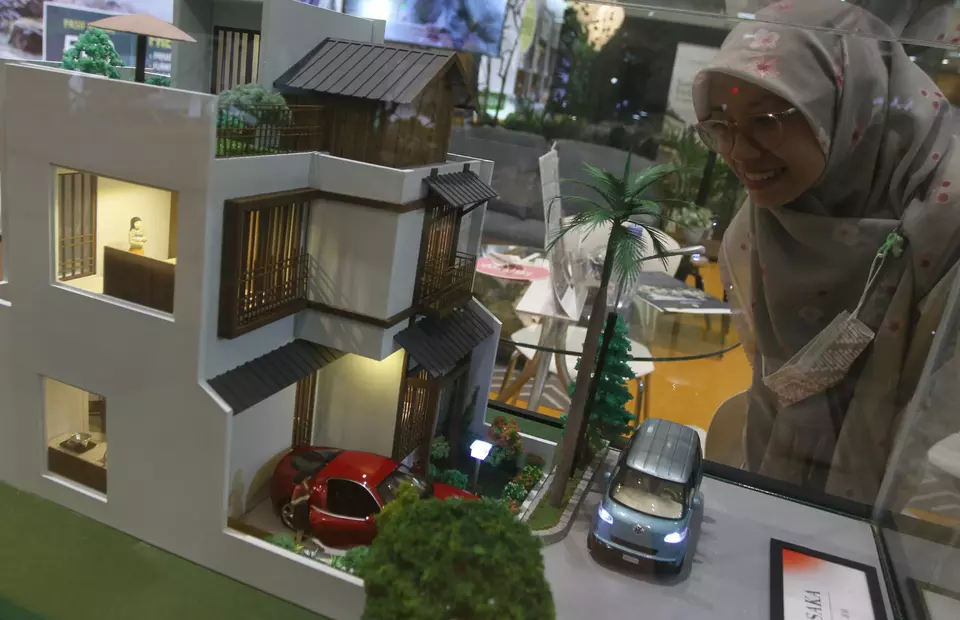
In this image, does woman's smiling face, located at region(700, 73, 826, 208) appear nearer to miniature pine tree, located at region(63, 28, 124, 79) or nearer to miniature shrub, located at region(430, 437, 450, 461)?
miniature shrub, located at region(430, 437, 450, 461)

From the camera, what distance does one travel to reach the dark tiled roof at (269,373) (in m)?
2.22

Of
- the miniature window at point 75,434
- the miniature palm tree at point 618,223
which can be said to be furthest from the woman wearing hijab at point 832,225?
the miniature window at point 75,434

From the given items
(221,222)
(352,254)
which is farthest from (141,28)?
(352,254)

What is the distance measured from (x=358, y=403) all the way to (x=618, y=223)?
129 centimetres

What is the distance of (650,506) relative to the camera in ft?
7.63

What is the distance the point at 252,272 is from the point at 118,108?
24.1 inches

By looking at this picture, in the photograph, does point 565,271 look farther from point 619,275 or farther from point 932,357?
point 932,357

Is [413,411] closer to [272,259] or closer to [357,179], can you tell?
[272,259]

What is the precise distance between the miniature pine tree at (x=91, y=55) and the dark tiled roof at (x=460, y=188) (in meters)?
1.10

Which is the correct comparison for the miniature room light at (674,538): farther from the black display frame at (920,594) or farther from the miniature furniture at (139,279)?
the miniature furniture at (139,279)

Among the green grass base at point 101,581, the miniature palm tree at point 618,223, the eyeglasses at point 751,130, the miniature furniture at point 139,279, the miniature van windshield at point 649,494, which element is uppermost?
the eyeglasses at point 751,130

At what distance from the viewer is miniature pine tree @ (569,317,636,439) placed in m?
2.69

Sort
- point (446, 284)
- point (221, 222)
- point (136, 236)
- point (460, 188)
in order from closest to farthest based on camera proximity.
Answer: point (221, 222) < point (460, 188) < point (446, 284) < point (136, 236)

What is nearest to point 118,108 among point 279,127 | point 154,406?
A: point 279,127
